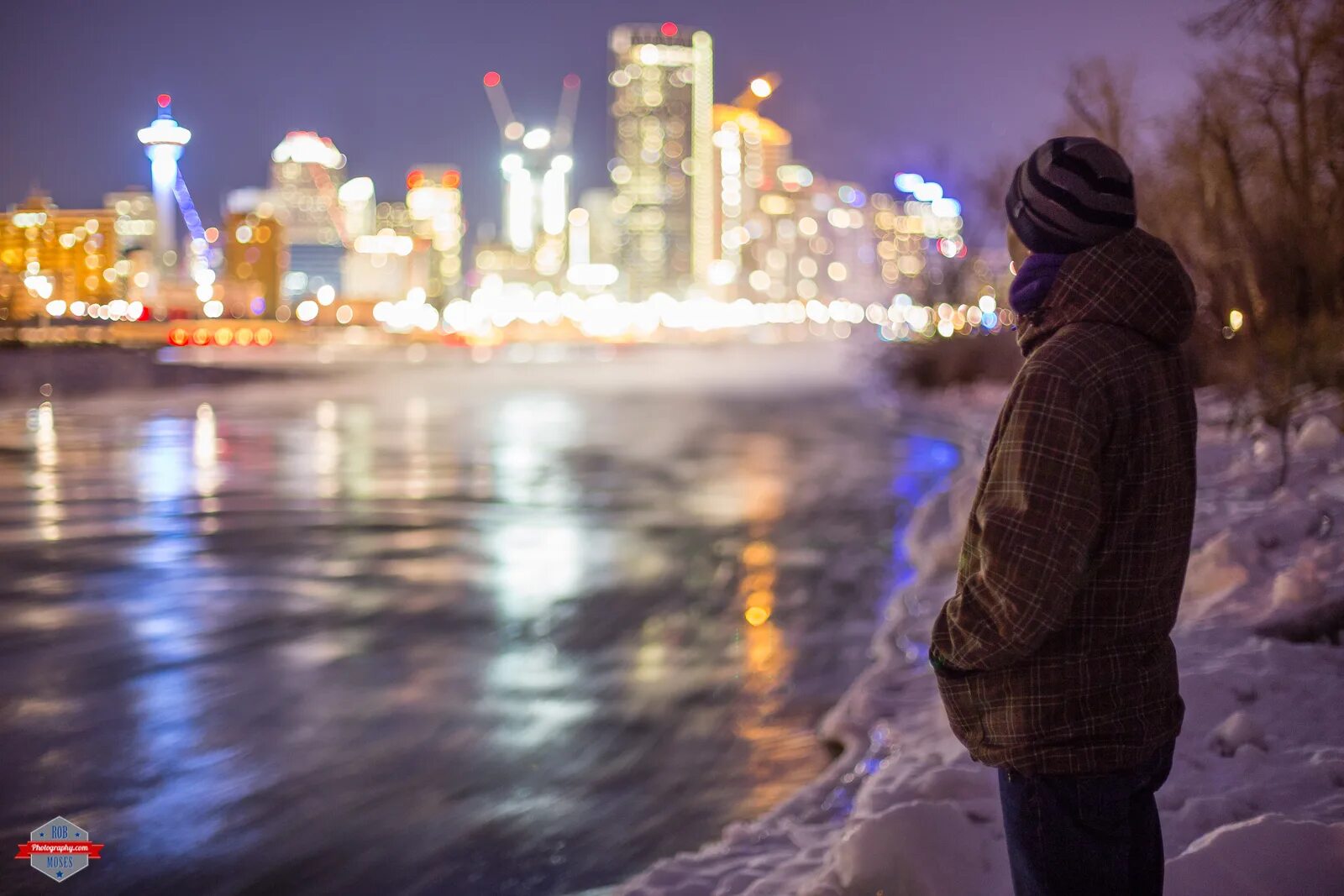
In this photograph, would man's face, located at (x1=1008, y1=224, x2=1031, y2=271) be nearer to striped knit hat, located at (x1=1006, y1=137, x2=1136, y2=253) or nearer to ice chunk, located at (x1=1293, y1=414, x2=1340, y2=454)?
striped knit hat, located at (x1=1006, y1=137, x2=1136, y2=253)

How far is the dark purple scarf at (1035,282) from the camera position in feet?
7.77

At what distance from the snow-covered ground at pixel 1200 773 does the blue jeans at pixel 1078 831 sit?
112cm

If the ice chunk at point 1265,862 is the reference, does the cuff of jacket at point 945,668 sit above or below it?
above

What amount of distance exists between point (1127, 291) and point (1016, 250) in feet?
1.53

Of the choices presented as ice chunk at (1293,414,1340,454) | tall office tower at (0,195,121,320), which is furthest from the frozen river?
tall office tower at (0,195,121,320)

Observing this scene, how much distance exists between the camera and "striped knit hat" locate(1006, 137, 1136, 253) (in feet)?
7.67

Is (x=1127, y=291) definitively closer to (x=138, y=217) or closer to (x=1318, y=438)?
(x=1318, y=438)

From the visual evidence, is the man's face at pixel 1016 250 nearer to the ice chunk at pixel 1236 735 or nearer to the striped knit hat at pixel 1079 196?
the striped knit hat at pixel 1079 196

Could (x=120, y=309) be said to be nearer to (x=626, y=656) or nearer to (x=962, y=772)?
(x=626, y=656)

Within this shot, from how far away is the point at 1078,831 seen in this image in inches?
92.7

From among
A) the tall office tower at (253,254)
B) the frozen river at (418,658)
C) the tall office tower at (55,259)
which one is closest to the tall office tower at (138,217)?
the tall office tower at (55,259)

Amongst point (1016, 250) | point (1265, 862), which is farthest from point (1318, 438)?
point (1016, 250)

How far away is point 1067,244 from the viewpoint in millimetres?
2361

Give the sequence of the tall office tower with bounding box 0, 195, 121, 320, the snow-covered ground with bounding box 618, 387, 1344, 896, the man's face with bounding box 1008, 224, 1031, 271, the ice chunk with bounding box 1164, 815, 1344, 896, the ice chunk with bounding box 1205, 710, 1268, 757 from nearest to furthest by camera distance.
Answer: the man's face with bounding box 1008, 224, 1031, 271 → the ice chunk with bounding box 1164, 815, 1344, 896 → the snow-covered ground with bounding box 618, 387, 1344, 896 → the ice chunk with bounding box 1205, 710, 1268, 757 → the tall office tower with bounding box 0, 195, 121, 320
